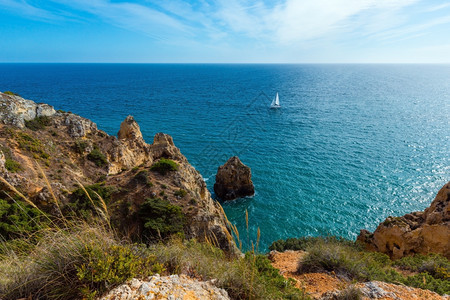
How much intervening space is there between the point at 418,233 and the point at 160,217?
20469mm

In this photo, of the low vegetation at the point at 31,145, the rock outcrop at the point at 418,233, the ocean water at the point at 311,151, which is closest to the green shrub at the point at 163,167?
the low vegetation at the point at 31,145

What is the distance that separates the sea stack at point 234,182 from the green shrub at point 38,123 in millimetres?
23661

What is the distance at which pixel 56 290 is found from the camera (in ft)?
14.2

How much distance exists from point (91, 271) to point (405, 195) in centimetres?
4360

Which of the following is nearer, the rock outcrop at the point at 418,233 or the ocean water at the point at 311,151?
the rock outcrop at the point at 418,233

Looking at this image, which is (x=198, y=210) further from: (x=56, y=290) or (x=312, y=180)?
(x=312, y=180)

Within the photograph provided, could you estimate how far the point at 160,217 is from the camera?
59.6ft

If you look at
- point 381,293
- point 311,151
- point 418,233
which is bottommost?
point 418,233

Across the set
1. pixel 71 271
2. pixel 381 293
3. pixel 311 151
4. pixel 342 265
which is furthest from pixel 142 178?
pixel 311 151

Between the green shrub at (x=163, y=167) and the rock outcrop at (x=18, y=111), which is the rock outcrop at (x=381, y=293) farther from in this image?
the rock outcrop at (x=18, y=111)

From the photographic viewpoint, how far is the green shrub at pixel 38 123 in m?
26.2

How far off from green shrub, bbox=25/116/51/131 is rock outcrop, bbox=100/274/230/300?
96.9 feet

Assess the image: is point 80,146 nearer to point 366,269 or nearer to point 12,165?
point 12,165

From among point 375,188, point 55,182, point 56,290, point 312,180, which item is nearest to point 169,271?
point 56,290
